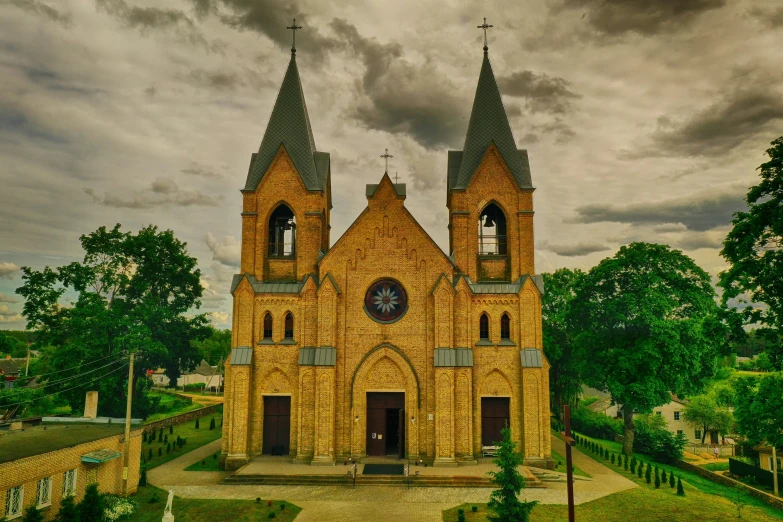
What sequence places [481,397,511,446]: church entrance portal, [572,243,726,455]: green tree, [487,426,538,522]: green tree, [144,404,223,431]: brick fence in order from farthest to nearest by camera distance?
[144,404,223,431]: brick fence
[572,243,726,455]: green tree
[481,397,511,446]: church entrance portal
[487,426,538,522]: green tree

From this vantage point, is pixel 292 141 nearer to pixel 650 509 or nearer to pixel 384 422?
pixel 384 422

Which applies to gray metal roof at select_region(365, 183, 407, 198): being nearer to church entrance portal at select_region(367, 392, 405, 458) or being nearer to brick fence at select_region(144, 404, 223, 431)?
church entrance portal at select_region(367, 392, 405, 458)

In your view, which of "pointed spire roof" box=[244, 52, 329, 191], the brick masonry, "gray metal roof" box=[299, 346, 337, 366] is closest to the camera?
the brick masonry

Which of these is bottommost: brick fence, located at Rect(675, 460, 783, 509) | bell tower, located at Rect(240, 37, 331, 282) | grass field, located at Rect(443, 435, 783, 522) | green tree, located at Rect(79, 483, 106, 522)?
brick fence, located at Rect(675, 460, 783, 509)

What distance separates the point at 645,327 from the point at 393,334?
1478 cm

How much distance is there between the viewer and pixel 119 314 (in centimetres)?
3522

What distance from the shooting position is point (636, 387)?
99.1 ft

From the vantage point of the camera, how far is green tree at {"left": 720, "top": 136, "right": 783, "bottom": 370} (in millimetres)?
16203

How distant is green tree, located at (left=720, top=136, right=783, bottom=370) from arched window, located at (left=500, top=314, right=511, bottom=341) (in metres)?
12.4

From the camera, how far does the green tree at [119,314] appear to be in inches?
1329

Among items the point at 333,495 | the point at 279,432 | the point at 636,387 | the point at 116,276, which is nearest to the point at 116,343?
the point at 116,276

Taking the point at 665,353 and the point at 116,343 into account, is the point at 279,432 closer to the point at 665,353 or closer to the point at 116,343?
the point at 116,343

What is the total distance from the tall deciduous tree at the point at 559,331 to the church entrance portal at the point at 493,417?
15.3 m

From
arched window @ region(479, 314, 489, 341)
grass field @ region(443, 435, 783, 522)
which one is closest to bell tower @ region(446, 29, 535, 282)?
arched window @ region(479, 314, 489, 341)
